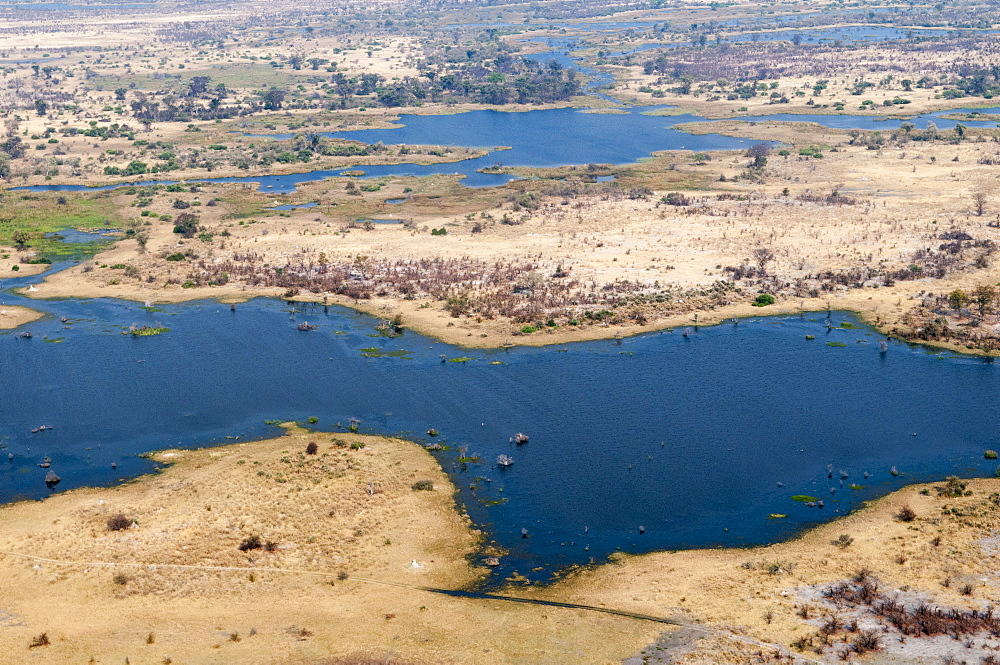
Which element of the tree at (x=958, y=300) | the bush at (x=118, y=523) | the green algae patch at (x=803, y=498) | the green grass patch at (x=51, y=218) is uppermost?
the green grass patch at (x=51, y=218)

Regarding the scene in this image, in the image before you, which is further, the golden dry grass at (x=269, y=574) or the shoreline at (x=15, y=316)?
the shoreline at (x=15, y=316)

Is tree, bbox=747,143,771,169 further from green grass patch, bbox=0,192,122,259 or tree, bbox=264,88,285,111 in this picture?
→ tree, bbox=264,88,285,111

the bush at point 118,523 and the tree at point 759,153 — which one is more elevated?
the tree at point 759,153

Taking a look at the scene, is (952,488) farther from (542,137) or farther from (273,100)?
(273,100)

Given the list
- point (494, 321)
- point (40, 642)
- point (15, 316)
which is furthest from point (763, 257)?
point (40, 642)

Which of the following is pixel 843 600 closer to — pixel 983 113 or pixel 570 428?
pixel 570 428

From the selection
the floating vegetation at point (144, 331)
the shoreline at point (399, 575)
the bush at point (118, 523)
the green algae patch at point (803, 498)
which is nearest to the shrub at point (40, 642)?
the shoreline at point (399, 575)

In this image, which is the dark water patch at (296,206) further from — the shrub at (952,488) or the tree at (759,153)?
the shrub at (952,488)
